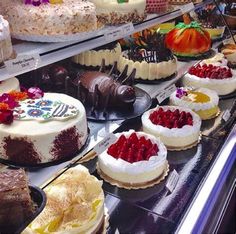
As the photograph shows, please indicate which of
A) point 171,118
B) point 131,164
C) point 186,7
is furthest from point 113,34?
point 186,7

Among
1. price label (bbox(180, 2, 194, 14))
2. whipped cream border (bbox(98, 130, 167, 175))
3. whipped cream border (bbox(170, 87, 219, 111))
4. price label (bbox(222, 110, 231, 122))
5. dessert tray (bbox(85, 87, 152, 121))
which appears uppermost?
price label (bbox(180, 2, 194, 14))

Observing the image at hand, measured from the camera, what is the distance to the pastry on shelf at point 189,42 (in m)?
2.99

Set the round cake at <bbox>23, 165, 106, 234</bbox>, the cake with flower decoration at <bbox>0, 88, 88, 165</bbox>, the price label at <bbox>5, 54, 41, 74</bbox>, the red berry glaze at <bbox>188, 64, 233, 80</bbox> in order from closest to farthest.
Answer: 1. the price label at <bbox>5, 54, 41, 74</bbox>
2. the cake with flower decoration at <bbox>0, 88, 88, 165</bbox>
3. the round cake at <bbox>23, 165, 106, 234</bbox>
4. the red berry glaze at <bbox>188, 64, 233, 80</bbox>

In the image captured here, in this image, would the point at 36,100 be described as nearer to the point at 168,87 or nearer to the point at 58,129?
the point at 58,129

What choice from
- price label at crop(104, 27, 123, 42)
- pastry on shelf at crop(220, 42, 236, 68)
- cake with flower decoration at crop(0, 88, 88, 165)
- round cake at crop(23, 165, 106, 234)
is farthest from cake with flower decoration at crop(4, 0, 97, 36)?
pastry on shelf at crop(220, 42, 236, 68)

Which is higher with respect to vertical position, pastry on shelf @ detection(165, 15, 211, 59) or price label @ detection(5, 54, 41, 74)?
price label @ detection(5, 54, 41, 74)

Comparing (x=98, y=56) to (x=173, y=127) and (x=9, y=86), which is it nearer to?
(x=173, y=127)

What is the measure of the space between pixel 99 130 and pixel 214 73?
5.22ft

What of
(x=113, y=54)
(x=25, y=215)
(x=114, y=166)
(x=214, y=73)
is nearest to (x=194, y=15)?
(x=214, y=73)

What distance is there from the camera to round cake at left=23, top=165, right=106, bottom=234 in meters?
1.53

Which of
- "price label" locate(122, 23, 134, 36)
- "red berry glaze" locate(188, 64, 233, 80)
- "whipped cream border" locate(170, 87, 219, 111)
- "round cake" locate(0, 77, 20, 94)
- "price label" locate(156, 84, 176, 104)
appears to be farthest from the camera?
"red berry glaze" locate(188, 64, 233, 80)

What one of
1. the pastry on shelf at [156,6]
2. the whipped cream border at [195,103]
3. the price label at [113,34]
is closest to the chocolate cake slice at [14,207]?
the price label at [113,34]

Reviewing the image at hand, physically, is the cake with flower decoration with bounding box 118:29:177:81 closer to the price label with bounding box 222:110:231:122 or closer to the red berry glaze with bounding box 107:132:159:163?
the price label with bounding box 222:110:231:122

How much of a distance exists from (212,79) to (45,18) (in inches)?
71.4
